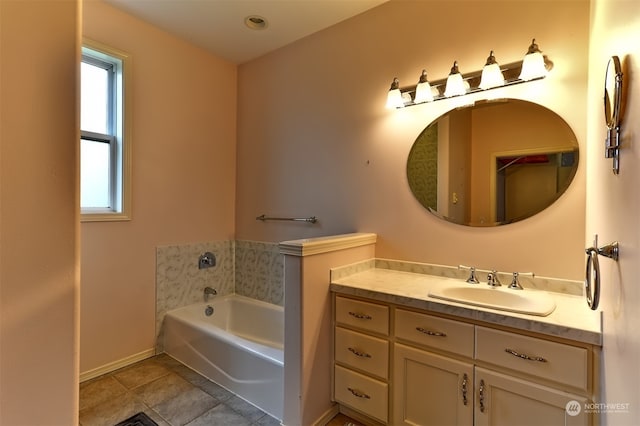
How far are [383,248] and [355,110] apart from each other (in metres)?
1.08

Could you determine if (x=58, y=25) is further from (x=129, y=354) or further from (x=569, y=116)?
(x=129, y=354)

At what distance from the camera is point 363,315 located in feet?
5.77

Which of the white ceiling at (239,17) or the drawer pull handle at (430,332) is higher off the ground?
the white ceiling at (239,17)

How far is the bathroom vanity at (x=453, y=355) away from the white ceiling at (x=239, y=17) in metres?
1.93

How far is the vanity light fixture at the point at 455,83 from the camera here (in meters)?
1.89

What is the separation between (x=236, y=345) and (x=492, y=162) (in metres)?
2.03

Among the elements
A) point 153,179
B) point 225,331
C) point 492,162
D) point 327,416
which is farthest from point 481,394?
point 153,179

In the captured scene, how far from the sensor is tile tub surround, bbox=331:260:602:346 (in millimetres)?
1242

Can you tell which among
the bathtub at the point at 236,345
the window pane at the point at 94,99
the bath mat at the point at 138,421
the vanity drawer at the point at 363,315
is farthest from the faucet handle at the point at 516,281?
the window pane at the point at 94,99

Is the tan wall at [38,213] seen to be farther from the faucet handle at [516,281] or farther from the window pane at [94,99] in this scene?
the window pane at [94,99]

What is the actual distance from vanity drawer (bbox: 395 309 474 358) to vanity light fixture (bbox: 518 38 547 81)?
1.35 m

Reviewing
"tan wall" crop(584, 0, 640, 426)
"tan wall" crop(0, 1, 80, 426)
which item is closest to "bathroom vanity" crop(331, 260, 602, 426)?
"tan wall" crop(584, 0, 640, 426)

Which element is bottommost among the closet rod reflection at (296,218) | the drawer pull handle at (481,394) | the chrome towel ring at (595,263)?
the drawer pull handle at (481,394)

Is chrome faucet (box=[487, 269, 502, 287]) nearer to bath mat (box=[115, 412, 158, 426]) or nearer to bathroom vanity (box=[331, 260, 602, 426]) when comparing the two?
bathroom vanity (box=[331, 260, 602, 426])
